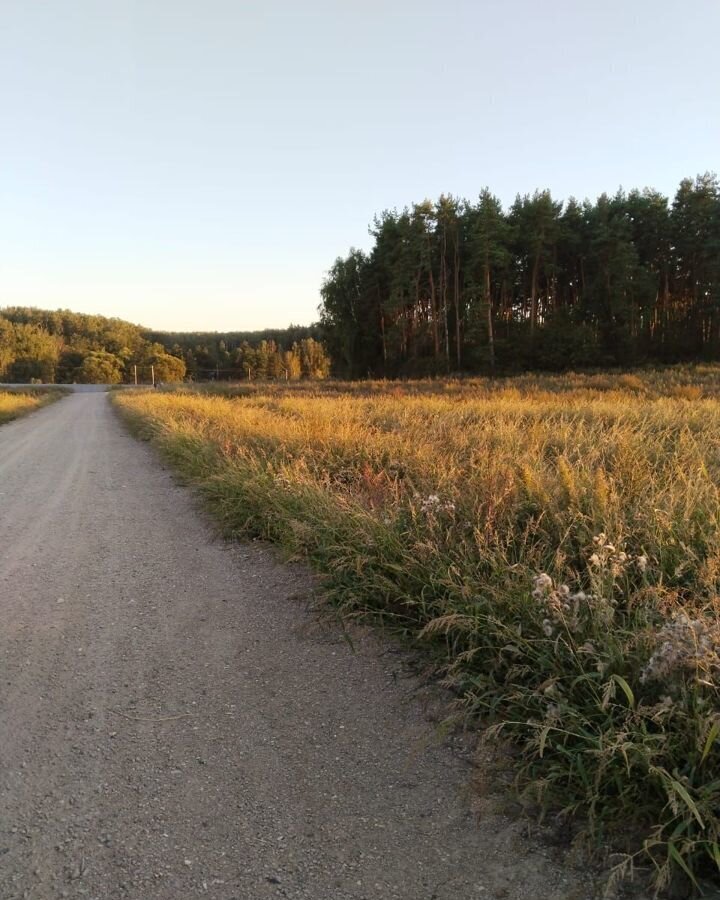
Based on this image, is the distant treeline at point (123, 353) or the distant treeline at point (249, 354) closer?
the distant treeline at point (123, 353)

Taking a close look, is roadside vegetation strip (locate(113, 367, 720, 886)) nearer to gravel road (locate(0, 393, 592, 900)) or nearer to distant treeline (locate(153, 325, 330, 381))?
gravel road (locate(0, 393, 592, 900))

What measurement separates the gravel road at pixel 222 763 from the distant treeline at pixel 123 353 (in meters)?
94.4

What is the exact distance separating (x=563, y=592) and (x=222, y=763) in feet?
5.60

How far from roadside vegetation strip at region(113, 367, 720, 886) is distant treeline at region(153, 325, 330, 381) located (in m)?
104

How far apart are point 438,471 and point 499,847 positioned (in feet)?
12.5

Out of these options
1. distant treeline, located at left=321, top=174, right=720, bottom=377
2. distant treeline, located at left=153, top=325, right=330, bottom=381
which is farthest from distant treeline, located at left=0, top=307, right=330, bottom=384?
distant treeline, located at left=321, top=174, right=720, bottom=377

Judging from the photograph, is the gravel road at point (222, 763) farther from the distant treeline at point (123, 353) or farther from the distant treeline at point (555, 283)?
the distant treeline at point (123, 353)

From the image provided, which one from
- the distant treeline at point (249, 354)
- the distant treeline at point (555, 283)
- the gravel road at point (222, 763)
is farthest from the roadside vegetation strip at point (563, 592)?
the distant treeline at point (249, 354)

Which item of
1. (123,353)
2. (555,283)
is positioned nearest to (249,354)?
(123,353)

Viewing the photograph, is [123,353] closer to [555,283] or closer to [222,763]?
[555,283]

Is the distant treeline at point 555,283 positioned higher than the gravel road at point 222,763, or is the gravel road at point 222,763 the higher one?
the distant treeline at point 555,283

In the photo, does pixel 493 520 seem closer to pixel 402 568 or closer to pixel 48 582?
pixel 402 568

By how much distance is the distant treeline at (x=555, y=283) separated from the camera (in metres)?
45.9

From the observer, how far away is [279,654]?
3.21 m
